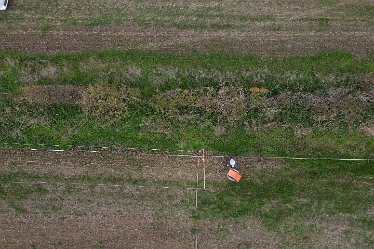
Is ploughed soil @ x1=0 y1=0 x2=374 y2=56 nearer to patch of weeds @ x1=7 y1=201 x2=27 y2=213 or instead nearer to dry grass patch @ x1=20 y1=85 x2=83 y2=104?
dry grass patch @ x1=20 y1=85 x2=83 y2=104

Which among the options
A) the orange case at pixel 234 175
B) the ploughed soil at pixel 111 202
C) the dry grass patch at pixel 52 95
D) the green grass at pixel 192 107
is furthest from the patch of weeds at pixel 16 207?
the orange case at pixel 234 175

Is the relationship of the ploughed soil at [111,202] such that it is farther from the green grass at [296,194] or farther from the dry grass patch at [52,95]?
the dry grass patch at [52,95]

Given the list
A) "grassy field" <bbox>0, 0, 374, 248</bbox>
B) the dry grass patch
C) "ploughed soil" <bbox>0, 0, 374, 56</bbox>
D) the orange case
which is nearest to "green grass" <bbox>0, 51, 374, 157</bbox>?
"grassy field" <bbox>0, 0, 374, 248</bbox>

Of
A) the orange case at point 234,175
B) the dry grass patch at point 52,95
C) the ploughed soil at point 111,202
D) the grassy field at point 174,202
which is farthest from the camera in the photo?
the dry grass patch at point 52,95

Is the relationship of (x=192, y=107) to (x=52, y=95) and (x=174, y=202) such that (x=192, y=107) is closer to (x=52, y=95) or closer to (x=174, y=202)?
(x=174, y=202)

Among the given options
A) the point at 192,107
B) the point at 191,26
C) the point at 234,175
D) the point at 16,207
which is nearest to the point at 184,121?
the point at 192,107

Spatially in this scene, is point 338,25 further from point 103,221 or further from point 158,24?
point 103,221

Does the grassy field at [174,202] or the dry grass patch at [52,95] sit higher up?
the dry grass patch at [52,95]
